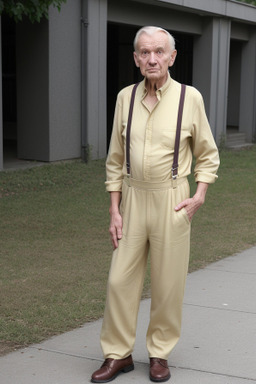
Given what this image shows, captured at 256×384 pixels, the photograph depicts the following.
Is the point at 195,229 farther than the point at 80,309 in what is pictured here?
Yes

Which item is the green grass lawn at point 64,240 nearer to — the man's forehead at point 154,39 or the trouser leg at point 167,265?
the trouser leg at point 167,265

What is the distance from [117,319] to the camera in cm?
401

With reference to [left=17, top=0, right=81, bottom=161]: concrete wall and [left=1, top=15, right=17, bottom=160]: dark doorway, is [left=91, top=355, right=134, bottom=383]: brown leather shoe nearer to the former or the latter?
[left=17, top=0, right=81, bottom=161]: concrete wall

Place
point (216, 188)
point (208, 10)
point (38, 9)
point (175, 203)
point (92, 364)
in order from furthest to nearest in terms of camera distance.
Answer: point (208, 10) → point (216, 188) → point (38, 9) → point (92, 364) → point (175, 203)

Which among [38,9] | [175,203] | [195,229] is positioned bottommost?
[195,229]

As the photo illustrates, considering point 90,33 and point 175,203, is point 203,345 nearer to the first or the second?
point 175,203

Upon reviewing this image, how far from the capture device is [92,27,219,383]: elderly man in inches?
154

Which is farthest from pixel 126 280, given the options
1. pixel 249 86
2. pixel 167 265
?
pixel 249 86

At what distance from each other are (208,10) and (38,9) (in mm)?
9233

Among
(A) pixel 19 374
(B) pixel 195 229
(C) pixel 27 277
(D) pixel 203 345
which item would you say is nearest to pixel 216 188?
(B) pixel 195 229

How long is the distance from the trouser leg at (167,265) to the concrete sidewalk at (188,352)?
268 mm

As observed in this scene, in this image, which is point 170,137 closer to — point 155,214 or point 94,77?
point 155,214

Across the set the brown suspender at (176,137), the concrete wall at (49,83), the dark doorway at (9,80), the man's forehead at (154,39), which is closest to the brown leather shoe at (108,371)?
the brown suspender at (176,137)

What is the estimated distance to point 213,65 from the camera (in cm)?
1903
